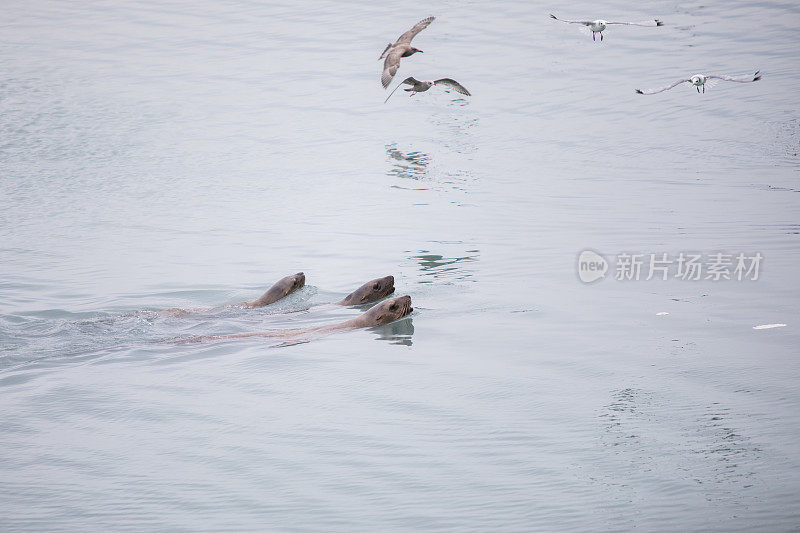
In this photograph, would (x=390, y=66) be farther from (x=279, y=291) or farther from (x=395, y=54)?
(x=279, y=291)

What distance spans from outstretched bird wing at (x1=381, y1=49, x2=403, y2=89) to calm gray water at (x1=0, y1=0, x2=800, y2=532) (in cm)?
212

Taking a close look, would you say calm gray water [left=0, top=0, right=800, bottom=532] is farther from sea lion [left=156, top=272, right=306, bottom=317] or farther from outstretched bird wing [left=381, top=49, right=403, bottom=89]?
outstretched bird wing [left=381, top=49, right=403, bottom=89]

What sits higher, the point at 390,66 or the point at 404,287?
the point at 390,66

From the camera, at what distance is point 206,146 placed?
64.1 feet

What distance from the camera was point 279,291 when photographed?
11.2 meters

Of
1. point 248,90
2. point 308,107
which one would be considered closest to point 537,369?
point 308,107

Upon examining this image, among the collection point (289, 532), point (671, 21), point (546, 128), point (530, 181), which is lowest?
point (289, 532)

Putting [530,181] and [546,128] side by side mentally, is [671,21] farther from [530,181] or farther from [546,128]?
[530,181]

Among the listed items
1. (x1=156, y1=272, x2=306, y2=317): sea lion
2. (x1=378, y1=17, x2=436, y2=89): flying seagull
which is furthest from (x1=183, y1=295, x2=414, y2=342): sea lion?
(x1=378, y1=17, x2=436, y2=89): flying seagull

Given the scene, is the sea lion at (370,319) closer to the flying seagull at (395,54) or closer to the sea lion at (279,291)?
the sea lion at (279,291)

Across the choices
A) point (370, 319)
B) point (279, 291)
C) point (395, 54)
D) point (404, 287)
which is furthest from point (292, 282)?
point (395, 54)

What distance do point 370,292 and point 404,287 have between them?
2.16 feet

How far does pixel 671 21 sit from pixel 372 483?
25.5 metres

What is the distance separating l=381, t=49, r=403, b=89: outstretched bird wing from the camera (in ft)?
44.6
